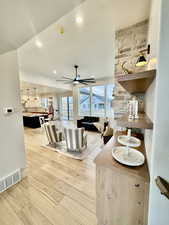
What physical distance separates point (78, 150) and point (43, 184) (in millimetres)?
1349

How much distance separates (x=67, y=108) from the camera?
9891 mm

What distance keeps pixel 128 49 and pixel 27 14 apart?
5.96 feet

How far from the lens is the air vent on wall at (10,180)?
68.0 inches

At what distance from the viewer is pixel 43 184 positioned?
189 centimetres

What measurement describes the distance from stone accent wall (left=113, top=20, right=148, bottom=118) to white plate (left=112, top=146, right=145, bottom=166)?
1.15 m

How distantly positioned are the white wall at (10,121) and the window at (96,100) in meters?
5.50

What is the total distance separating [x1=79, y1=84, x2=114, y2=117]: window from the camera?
6.71 m

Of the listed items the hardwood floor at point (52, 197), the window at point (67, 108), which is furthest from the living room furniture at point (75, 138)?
the window at point (67, 108)

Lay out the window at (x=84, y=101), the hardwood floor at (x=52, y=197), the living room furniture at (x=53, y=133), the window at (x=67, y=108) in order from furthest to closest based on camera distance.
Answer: the window at (x=67, y=108)
the window at (x=84, y=101)
the living room furniture at (x=53, y=133)
the hardwood floor at (x=52, y=197)

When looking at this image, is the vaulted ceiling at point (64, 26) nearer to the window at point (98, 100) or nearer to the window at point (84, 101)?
the window at point (98, 100)

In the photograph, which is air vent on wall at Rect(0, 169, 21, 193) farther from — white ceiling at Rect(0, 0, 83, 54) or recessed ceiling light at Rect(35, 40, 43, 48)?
recessed ceiling light at Rect(35, 40, 43, 48)

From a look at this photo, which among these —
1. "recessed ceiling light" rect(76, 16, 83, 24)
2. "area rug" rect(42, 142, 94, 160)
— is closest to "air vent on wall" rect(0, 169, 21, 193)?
"area rug" rect(42, 142, 94, 160)

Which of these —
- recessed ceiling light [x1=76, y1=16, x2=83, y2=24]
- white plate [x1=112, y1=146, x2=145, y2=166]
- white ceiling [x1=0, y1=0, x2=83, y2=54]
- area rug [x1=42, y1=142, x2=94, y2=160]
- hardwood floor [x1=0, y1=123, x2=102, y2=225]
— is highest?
recessed ceiling light [x1=76, y1=16, x2=83, y2=24]

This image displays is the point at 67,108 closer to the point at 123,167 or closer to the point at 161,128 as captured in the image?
the point at 123,167
